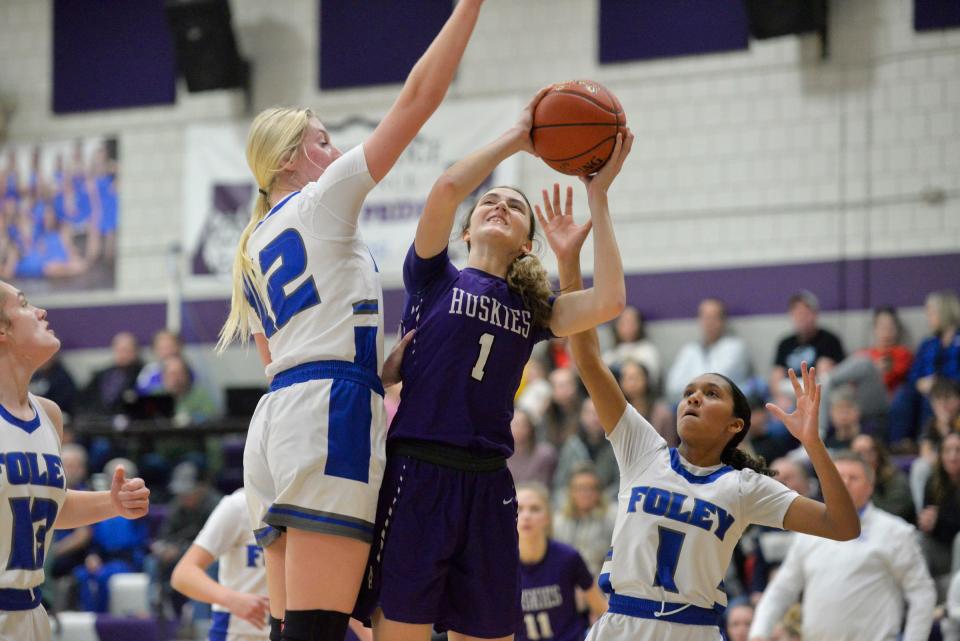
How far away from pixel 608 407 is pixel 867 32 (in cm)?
956

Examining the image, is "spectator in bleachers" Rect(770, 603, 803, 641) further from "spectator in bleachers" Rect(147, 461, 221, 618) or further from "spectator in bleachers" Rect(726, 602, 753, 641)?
"spectator in bleachers" Rect(147, 461, 221, 618)

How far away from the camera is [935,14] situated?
13.4 meters

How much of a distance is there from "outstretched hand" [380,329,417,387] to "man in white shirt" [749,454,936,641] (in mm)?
3848

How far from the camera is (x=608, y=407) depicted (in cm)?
543

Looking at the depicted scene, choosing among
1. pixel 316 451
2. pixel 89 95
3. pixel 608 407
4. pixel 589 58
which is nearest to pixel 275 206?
pixel 316 451

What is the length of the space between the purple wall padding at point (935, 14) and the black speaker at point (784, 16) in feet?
3.05

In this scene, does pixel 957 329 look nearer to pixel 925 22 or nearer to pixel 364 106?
pixel 925 22

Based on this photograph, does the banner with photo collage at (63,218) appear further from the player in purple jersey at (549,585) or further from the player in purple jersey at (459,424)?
the player in purple jersey at (459,424)

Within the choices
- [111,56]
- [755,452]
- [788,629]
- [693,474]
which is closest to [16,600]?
[693,474]

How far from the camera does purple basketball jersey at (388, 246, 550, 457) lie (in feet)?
14.1

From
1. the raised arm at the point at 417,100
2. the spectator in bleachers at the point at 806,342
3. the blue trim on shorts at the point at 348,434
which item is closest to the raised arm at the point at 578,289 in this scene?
the raised arm at the point at 417,100

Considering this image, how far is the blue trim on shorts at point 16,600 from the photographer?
4.61 metres

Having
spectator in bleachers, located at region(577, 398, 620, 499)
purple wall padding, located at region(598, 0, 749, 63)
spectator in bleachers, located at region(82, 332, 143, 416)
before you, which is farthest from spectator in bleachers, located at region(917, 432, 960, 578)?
spectator in bleachers, located at region(82, 332, 143, 416)

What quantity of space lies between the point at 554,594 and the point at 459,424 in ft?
12.2
